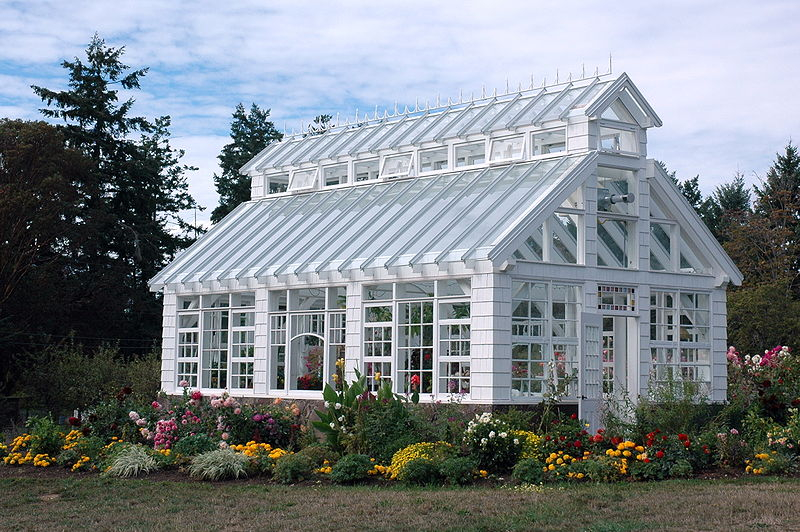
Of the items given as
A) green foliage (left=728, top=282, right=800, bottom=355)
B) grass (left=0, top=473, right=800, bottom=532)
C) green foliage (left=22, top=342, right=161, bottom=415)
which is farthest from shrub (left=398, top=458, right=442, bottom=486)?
green foliage (left=728, top=282, right=800, bottom=355)

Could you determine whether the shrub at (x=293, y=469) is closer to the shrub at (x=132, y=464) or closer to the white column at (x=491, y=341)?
the shrub at (x=132, y=464)

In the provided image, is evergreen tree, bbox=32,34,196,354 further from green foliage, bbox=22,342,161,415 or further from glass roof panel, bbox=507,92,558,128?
glass roof panel, bbox=507,92,558,128

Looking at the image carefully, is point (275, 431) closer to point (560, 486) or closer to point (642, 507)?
point (560, 486)

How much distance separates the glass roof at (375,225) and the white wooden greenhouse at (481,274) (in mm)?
52

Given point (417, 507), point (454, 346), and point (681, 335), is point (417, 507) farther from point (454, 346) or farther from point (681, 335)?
point (681, 335)

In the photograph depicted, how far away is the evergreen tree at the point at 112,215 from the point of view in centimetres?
3784

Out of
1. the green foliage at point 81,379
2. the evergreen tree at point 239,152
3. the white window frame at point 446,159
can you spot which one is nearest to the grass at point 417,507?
the white window frame at point 446,159

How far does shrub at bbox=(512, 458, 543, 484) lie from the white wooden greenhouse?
3834mm

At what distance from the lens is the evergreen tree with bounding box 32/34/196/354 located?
1490 inches

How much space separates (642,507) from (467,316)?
742cm

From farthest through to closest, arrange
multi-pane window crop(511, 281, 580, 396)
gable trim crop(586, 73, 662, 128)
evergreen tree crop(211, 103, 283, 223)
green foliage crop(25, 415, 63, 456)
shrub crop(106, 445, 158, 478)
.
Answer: evergreen tree crop(211, 103, 283, 223)
gable trim crop(586, 73, 662, 128)
multi-pane window crop(511, 281, 580, 396)
green foliage crop(25, 415, 63, 456)
shrub crop(106, 445, 158, 478)

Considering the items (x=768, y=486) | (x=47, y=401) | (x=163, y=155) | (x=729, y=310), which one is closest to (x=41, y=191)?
(x=47, y=401)

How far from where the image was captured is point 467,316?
19.0 metres

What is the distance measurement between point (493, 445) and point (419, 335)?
5.00 metres
